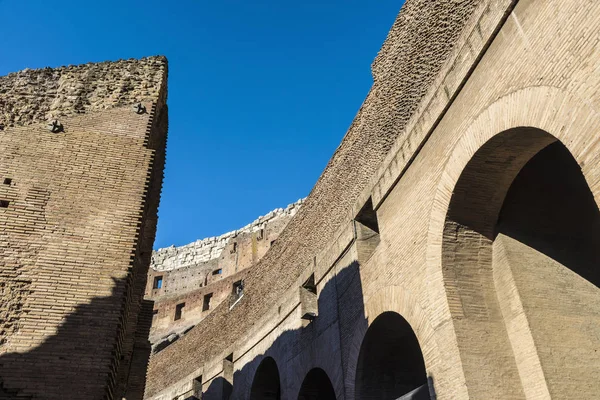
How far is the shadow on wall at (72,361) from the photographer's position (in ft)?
14.7

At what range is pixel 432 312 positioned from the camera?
491 cm

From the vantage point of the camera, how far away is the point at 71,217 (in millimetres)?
5785

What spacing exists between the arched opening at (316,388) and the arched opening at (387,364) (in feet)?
7.54

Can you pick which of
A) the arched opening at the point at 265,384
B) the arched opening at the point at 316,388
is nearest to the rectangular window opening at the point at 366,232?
the arched opening at the point at 316,388

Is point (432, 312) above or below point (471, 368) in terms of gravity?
above

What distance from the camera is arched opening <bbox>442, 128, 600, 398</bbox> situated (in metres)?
4.29

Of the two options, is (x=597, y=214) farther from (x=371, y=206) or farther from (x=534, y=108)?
(x=371, y=206)

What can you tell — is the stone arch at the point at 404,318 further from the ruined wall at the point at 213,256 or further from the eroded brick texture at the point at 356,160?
the ruined wall at the point at 213,256

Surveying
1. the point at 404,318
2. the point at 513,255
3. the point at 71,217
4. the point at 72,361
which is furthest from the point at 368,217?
the point at 72,361

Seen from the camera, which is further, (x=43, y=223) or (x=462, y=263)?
(x=43, y=223)

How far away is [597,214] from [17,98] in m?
7.61

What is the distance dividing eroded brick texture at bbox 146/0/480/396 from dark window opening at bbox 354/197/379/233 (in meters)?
1.14

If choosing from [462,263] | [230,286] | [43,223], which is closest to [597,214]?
[462,263]

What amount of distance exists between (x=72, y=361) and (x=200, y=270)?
31.0m
